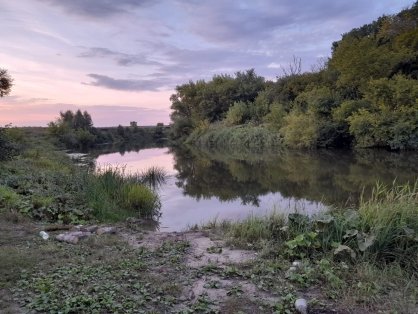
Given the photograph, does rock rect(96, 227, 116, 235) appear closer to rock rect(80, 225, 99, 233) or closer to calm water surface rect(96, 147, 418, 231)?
rock rect(80, 225, 99, 233)

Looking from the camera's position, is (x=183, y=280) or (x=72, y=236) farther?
(x=72, y=236)

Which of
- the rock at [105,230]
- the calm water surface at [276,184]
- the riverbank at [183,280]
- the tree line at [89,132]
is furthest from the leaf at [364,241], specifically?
the tree line at [89,132]

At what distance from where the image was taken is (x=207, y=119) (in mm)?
50625

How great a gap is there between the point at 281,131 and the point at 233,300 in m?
29.4

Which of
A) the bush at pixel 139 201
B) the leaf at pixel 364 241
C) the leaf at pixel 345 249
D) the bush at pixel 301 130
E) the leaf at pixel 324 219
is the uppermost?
the bush at pixel 301 130

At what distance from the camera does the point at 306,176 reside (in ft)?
56.3

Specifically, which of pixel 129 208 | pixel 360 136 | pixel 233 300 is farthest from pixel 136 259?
pixel 360 136

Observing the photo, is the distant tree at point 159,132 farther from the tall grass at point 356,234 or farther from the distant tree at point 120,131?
the tall grass at point 356,234

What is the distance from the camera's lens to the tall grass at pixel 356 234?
4.98 meters

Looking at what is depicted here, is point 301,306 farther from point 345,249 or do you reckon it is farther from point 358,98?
point 358,98

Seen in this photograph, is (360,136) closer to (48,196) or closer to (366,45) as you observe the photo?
(366,45)

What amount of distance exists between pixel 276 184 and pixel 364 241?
34.5 feet

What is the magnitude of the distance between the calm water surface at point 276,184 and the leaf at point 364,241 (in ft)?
7.52

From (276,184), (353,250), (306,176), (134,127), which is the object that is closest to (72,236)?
(353,250)
